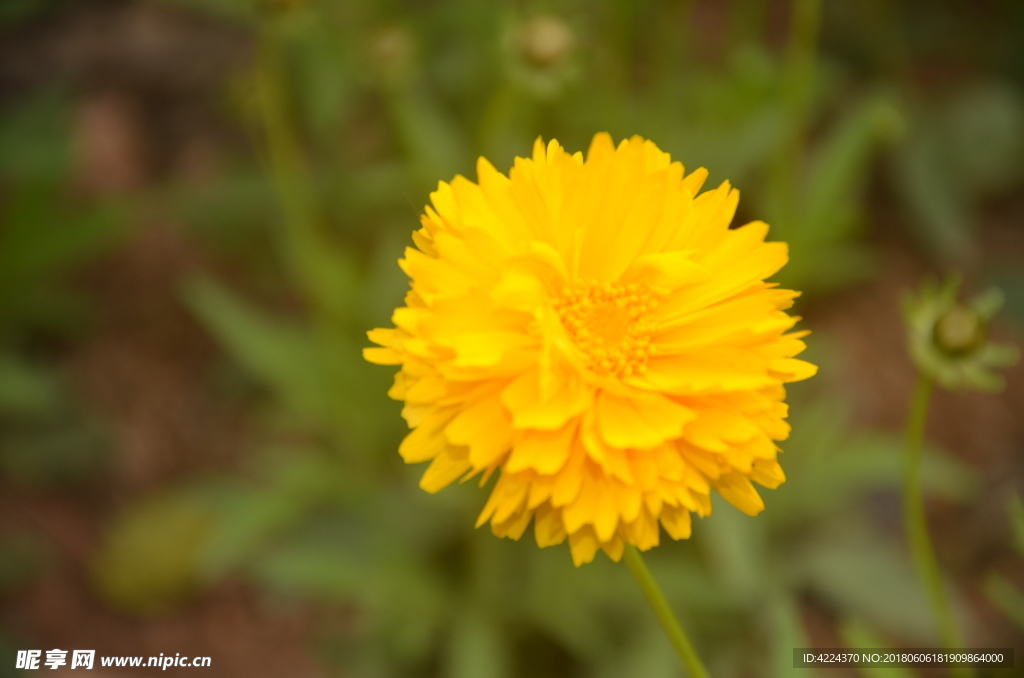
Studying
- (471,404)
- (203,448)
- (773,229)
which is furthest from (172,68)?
(471,404)

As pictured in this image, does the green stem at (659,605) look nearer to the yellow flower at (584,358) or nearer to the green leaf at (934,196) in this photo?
the yellow flower at (584,358)

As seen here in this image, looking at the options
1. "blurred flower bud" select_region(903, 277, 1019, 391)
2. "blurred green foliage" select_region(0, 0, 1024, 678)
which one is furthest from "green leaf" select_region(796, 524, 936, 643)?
"blurred flower bud" select_region(903, 277, 1019, 391)

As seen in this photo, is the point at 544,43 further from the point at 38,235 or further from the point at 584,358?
the point at 38,235

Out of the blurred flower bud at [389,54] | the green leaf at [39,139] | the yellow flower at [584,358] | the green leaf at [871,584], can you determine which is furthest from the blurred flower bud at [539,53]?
the green leaf at [39,139]

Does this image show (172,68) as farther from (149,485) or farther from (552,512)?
(552,512)

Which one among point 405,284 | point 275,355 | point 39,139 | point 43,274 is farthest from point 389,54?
point 43,274

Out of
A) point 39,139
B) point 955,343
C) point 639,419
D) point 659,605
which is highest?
point 39,139
